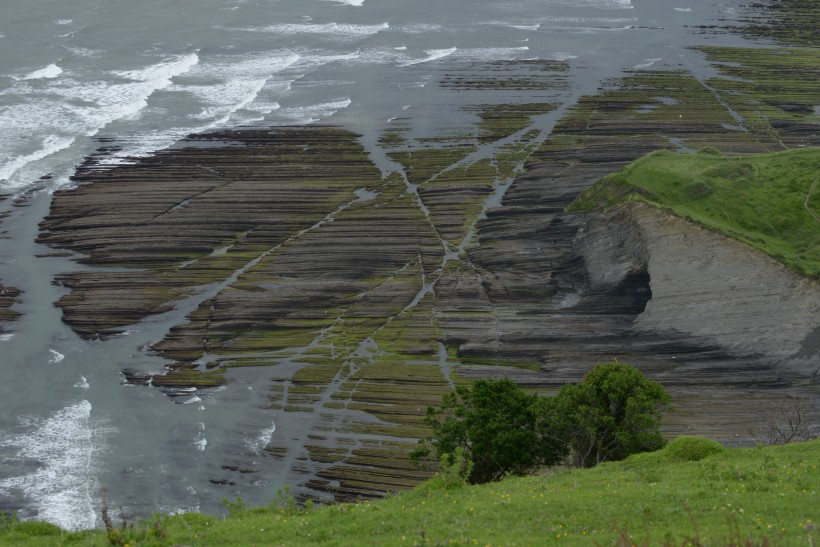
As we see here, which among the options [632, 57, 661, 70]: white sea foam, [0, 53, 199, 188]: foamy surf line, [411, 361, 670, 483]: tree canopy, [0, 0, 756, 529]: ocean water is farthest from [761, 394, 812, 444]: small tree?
[632, 57, 661, 70]: white sea foam

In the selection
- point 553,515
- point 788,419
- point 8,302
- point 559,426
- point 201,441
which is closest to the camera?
point 553,515

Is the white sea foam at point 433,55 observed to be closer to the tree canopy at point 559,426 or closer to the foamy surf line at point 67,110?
the foamy surf line at point 67,110

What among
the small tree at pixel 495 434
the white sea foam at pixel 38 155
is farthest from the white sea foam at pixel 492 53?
the small tree at pixel 495 434

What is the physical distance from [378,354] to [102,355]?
16.6m

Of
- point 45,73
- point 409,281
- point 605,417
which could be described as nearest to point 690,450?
point 605,417

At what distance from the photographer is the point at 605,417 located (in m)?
42.6

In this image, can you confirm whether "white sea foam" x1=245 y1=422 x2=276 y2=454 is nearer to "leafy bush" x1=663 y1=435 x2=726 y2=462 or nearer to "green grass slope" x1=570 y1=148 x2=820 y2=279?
"leafy bush" x1=663 y1=435 x2=726 y2=462

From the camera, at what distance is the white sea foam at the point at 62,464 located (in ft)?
154

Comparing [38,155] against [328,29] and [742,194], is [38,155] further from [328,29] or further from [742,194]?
[742,194]

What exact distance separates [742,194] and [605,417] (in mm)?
34105

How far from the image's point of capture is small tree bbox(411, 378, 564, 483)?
42.5 metres

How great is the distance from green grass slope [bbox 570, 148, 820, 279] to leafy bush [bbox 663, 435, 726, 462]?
87.7 ft

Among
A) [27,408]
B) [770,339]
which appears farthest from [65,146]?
[770,339]

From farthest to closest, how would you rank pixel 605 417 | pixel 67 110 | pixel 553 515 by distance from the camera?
1. pixel 67 110
2. pixel 605 417
3. pixel 553 515
